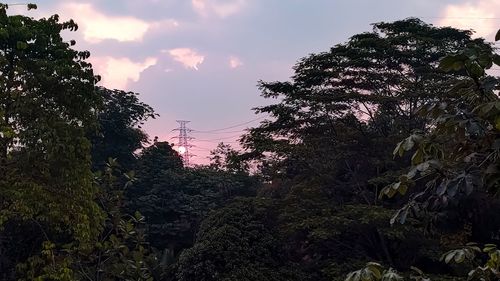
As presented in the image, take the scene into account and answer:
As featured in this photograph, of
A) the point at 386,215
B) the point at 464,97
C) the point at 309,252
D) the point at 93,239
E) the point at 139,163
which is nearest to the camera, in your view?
the point at 464,97

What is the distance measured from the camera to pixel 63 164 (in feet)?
21.7

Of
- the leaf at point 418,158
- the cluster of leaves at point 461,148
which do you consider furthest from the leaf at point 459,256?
the leaf at point 418,158

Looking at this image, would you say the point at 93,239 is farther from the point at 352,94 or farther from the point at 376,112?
the point at 376,112

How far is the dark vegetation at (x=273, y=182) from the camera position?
6.04 meters

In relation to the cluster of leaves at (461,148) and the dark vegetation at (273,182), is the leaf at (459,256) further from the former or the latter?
the dark vegetation at (273,182)

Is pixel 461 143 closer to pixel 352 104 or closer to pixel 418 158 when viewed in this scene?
pixel 418 158

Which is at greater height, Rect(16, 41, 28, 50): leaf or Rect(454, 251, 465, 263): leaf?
Rect(16, 41, 28, 50): leaf

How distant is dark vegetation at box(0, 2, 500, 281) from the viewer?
19.8ft

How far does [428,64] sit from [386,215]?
397 cm

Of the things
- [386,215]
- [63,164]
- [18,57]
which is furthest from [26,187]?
[386,215]

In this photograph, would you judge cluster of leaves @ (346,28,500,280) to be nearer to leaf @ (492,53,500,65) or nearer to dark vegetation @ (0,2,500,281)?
leaf @ (492,53,500,65)

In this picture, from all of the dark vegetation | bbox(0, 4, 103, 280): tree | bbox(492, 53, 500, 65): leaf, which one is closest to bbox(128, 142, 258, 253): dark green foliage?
the dark vegetation

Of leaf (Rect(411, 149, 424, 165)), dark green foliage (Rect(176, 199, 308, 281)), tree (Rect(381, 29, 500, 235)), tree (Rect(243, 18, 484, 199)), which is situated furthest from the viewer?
tree (Rect(243, 18, 484, 199))

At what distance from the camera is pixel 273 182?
12633mm
